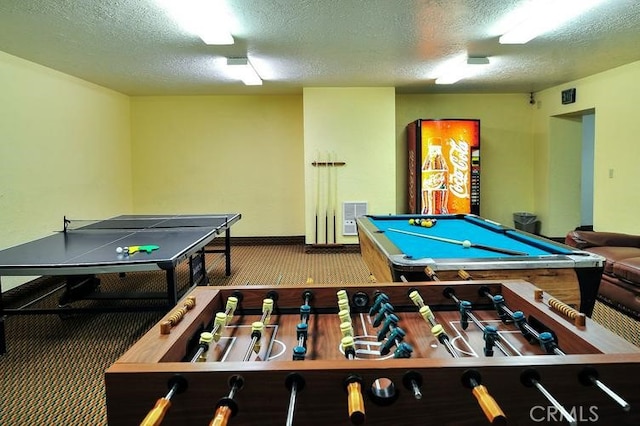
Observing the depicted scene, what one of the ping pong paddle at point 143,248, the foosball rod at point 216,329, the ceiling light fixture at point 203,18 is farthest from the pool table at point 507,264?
the ceiling light fixture at point 203,18

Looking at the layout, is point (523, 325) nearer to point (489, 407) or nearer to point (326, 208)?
point (489, 407)

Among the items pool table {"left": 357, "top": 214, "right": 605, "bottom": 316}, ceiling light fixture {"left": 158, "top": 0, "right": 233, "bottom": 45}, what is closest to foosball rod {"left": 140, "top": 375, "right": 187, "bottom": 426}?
pool table {"left": 357, "top": 214, "right": 605, "bottom": 316}

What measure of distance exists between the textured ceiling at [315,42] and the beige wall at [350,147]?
0.41 metres

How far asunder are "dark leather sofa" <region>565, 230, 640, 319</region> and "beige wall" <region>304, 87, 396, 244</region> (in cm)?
279

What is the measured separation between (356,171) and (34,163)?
4.01m

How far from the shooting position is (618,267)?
3.36 meters

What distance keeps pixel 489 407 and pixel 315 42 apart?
3.56 meters

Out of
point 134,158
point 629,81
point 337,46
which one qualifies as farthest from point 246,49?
point 629,81

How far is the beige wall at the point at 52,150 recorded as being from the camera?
4098 mm

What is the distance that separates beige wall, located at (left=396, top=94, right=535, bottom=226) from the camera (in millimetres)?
6680

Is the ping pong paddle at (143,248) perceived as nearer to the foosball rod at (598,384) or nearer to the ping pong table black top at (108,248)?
the ping pong table black top at (108,248)

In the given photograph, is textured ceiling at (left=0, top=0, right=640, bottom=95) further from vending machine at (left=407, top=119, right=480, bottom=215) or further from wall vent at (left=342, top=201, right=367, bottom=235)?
Result: wall vent at (left=342, top=201, right=367, bottom=235)

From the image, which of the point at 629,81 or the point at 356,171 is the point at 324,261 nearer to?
the point at 356,171

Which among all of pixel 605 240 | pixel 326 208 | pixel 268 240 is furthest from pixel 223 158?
pixel 605 240
